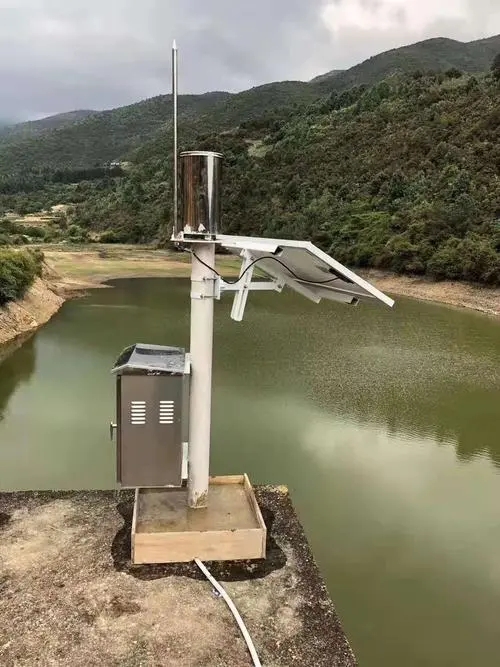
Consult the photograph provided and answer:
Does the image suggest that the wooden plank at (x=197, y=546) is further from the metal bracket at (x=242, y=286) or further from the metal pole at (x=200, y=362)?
the metal bracket at (x=242, y=286)

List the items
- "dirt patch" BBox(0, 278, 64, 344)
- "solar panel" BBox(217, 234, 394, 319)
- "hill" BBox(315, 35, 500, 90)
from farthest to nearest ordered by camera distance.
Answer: "hill" BBox(315, 35, 500, 90)
"dirt patch" BBox(0, 278, 64, 344)
"solar panel" BBox(217, 234, 394, 319)

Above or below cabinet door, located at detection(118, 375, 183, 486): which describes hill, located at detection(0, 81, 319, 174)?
above

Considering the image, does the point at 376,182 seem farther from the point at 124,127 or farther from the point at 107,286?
the point at 124,127

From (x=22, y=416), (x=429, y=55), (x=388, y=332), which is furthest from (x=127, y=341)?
(x=429, y=55)

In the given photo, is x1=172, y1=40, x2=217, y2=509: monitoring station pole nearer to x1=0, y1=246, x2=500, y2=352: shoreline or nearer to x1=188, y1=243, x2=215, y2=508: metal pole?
x1=188, y1=243, x2=215, y2=508: metal pole

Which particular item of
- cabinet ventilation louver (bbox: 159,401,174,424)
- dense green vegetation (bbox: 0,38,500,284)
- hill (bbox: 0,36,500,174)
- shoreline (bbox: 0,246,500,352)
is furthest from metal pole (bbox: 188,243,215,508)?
hill (bbox: 0,36,500,174)

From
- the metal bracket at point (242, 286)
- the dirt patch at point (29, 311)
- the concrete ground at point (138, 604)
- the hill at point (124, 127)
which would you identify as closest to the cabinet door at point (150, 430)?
the concrete ground at point (138, 604)

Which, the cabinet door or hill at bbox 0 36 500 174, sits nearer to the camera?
the cabinet door
